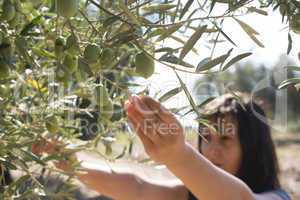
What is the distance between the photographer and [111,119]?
1.01m

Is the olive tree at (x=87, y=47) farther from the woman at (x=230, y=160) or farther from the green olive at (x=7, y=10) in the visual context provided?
the woman at (x=230, y=160)

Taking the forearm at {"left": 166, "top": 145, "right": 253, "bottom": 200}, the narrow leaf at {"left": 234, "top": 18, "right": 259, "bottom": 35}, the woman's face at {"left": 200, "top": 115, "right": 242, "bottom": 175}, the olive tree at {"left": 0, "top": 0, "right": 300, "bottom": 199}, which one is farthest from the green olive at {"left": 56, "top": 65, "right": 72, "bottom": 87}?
the woman's face at {"left": 200, "top": 115, "right": 242, "bottom": 175}

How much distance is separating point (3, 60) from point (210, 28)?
0.82ft

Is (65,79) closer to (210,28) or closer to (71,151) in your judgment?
(210,28)

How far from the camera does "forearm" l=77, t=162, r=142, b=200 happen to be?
152cm

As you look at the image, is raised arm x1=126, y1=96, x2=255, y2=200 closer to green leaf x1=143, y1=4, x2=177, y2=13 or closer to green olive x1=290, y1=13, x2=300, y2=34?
green leaf x1=143, y1=4, x2=177, y2=13

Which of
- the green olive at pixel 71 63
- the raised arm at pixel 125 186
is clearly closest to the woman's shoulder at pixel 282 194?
the raised arm at pixel 125 186

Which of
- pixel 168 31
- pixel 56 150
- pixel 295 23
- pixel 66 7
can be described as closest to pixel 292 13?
pixel 295 23

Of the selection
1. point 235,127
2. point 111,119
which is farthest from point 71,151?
point 235,127

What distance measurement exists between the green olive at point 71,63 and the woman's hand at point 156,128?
0.14 m

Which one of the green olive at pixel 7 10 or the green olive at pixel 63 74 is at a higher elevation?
the green olive at pixel 7 10

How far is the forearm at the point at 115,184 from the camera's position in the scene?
59.8 inches

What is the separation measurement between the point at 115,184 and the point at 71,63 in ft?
3.17

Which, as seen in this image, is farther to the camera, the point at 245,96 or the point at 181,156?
the point at 245,96
